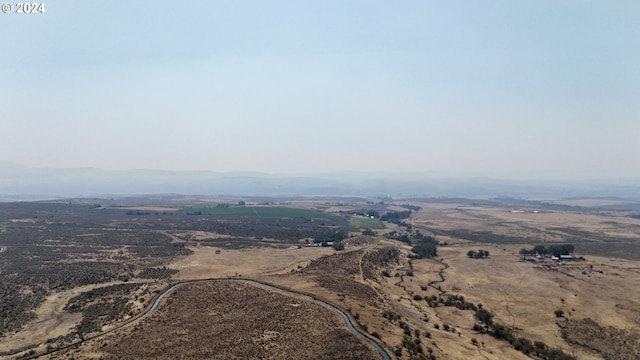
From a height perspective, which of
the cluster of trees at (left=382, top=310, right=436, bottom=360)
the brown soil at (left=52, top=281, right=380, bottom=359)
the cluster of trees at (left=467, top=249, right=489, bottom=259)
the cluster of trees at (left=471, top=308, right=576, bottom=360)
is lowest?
the cluster of trees at (left=467, top=249, right=489, bottom=259)

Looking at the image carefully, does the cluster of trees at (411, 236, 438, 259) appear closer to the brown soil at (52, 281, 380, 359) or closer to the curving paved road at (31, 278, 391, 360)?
the curving paved road at (31, 278, 391, 360)

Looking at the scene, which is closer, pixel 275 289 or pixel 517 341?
pixel 517 341

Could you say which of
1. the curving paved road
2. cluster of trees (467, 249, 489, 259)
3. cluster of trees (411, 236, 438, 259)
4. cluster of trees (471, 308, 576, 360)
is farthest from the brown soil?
cluster of trees (467, 249, 489, 259)

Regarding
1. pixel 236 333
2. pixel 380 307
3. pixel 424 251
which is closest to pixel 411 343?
pixel 380 307

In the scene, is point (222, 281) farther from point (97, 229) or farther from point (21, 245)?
point (97, 229)

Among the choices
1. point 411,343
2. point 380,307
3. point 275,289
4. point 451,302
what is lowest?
point 451,302

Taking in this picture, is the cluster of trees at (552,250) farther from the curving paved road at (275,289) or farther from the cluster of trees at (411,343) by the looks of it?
the curving paved road at (275,289)

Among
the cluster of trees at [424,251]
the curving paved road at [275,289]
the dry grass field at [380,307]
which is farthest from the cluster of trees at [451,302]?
the cluster of trees at [424,251]

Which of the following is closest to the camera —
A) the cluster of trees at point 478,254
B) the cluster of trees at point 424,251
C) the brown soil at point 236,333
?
the brown soil at point 236,333

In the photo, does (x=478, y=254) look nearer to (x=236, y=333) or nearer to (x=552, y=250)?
(x=552, y=250)
